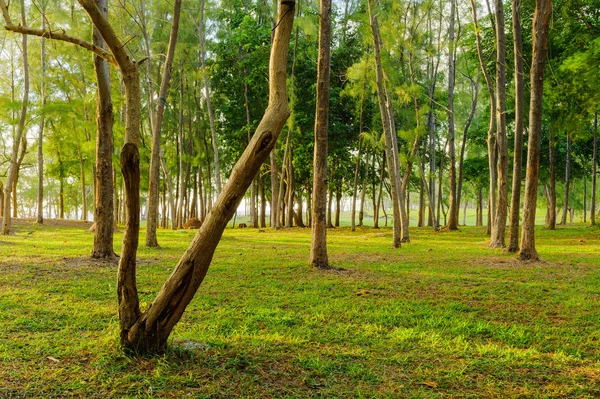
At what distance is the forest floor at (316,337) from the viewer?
2896mm

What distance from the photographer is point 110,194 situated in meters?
8.53

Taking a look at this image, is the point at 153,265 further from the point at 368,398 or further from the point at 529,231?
the point at 529,231

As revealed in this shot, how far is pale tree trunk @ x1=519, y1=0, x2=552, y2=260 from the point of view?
9156 mm

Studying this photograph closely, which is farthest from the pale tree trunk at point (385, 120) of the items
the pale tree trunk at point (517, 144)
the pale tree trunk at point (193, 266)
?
the pale tree trunk at point (193, 266)

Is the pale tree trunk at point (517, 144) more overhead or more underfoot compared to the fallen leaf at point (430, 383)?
more overhead

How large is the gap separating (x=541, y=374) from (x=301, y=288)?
3.67m

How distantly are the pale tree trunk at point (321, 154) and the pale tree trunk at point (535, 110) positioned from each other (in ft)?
15.0

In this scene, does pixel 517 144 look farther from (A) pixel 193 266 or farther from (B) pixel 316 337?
(A) pixel 193 266

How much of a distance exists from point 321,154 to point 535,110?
4973 mm

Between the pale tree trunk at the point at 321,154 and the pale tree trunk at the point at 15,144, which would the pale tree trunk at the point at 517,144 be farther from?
the pale tree trunk at the point at 15,144

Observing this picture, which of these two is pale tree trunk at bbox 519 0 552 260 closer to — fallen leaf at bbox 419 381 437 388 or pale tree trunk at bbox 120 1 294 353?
fallen leaf at bbox 419 381 437 388

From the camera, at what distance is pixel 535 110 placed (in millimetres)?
9273

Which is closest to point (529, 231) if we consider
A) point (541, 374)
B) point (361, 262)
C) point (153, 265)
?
point (361, 262)

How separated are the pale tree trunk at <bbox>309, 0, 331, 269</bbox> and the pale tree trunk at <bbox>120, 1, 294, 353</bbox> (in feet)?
16.4
